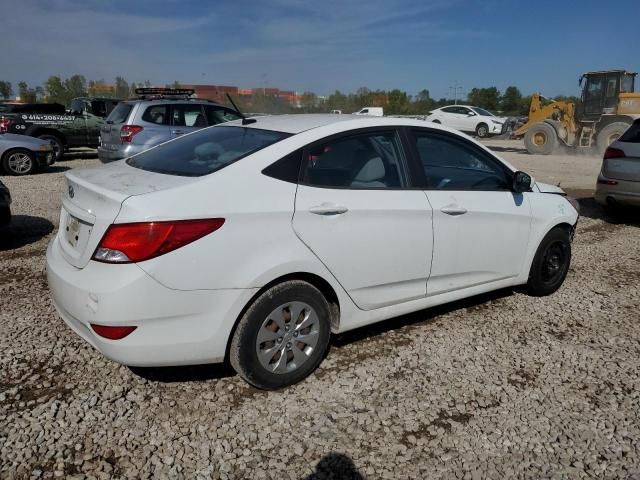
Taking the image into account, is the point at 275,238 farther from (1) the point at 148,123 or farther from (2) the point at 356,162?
(1) the point at 148,123

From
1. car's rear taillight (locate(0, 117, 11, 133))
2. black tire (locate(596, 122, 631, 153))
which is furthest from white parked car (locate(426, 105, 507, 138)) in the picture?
car's rear taillight (locate(0, 117, 11, 133))

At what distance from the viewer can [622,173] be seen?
743cm

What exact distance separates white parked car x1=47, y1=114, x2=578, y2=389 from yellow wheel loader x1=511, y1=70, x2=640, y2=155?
17886 mm

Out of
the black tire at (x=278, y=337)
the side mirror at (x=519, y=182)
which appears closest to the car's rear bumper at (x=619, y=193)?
the side mirror at (x=519, y=182)

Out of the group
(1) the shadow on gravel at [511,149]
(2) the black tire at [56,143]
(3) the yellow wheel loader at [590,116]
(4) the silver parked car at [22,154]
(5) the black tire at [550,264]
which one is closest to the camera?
(5) the black tire at [550,264]

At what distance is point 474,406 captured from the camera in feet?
10.0

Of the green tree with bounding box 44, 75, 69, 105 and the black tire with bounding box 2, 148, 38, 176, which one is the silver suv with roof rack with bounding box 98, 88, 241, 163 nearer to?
the black tire with bounding box 2, 148, 38, 176

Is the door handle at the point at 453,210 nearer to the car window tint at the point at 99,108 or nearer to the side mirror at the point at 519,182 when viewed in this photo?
the side mirror at the point at 519,182

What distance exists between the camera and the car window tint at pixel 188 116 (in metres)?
10.6

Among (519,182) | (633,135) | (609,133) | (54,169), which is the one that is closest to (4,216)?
(519,182)

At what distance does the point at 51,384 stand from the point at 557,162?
704 inches

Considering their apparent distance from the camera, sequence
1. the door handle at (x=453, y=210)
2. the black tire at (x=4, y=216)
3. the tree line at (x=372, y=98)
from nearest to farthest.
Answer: the door handle at (x=453, y=210)
the black tire at (x=4, y=216)
the tree line at (x=372, y=98)

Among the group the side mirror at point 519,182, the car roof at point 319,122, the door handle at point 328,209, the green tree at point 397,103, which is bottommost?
the door handle at point 328,209

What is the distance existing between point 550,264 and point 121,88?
227 ft
